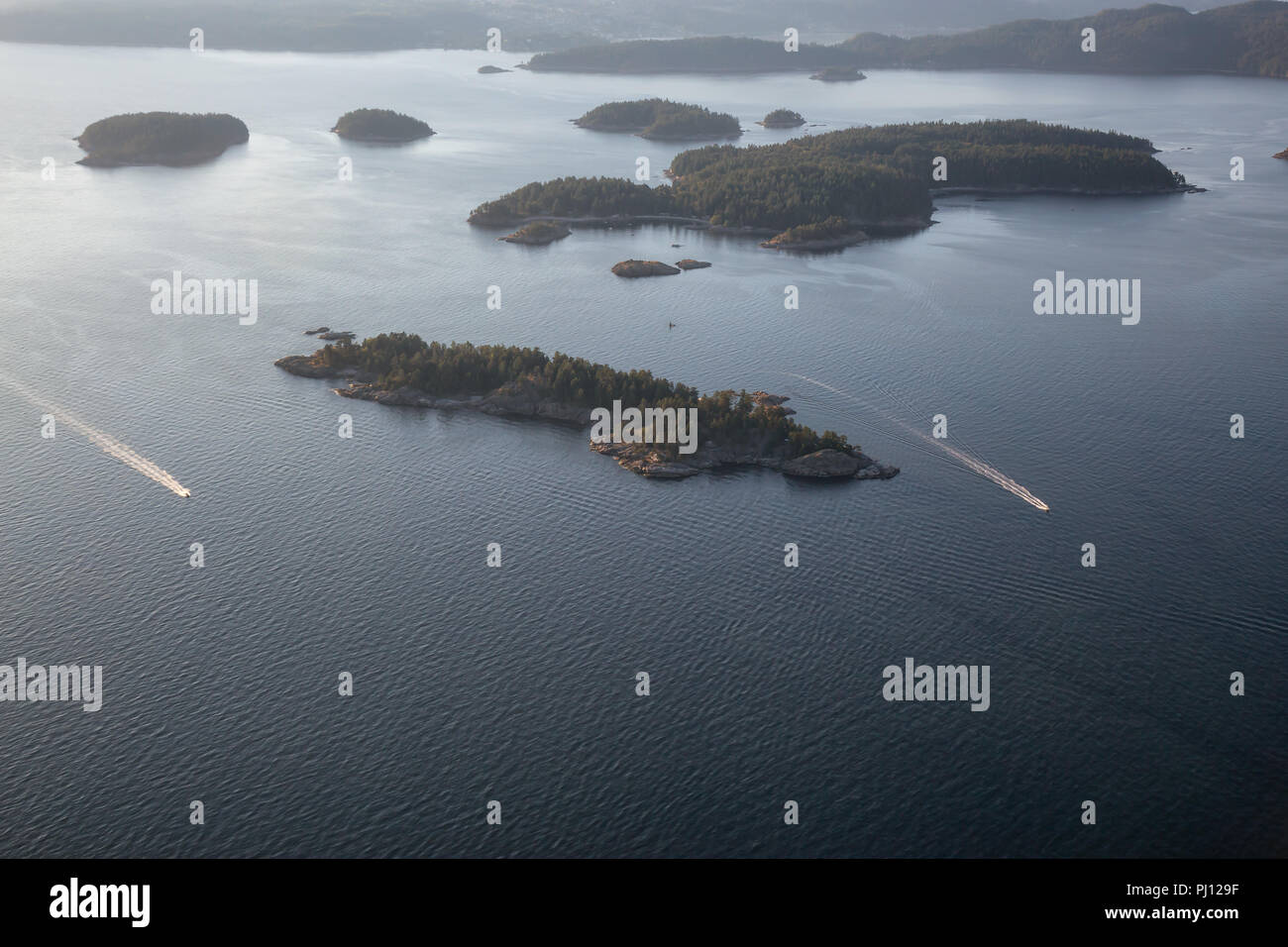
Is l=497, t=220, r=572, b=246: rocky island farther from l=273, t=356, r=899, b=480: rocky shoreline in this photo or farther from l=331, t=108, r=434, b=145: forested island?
l=331, t=108, r=434, b=145: forested island

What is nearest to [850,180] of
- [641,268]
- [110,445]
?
[641,268]

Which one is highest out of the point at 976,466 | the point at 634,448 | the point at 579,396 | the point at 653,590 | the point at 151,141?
the point at 151,141

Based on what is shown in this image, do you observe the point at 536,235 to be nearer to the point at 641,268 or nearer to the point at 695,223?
the point at 695,223

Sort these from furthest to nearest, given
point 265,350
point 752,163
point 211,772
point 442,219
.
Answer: point 752,163 → point 442,219 → point 265,350 → point 211,772

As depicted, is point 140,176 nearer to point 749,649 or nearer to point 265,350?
point 265,350

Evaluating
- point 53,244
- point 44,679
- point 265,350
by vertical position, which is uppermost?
point 53,244
